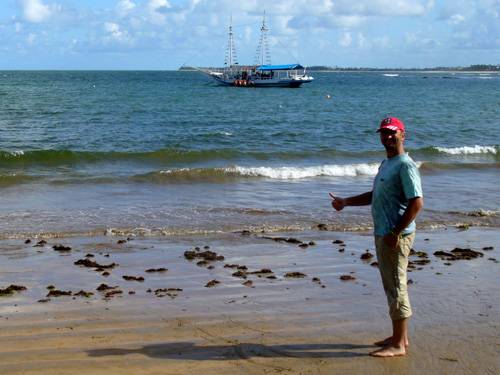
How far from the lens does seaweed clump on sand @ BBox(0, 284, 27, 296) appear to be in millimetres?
7062

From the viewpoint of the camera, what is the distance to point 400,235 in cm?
516

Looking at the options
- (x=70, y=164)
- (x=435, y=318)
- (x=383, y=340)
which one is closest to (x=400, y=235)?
(x=383, y=340)

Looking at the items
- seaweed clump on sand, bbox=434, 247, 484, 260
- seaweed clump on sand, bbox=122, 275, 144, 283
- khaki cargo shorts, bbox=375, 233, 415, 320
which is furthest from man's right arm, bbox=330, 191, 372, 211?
seaweed clump on sand, bbox=434, 247, 484, 260

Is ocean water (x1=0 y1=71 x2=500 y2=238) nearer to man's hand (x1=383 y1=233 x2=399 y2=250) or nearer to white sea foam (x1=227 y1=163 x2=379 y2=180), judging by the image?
white sea foam (x1=227 y1=163 x2=379 y2=180)

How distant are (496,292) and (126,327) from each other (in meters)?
3.96

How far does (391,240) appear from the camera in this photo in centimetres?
517

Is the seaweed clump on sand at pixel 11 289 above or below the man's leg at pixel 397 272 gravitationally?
below

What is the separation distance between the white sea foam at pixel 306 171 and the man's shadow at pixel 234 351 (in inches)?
478

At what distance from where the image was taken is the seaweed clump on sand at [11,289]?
7062mm

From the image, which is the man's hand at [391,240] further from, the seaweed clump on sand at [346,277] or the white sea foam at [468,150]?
the white sea foam at [468,150]

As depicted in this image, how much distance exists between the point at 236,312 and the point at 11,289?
251 cm

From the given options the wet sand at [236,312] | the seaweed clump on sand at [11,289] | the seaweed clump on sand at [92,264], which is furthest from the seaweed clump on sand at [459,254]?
the seaweed clump on sand at [11,289]

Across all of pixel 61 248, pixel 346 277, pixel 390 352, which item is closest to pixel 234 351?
pixel 390 352

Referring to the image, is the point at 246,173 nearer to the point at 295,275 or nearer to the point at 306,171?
the point at 306,171
